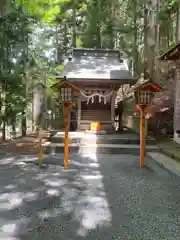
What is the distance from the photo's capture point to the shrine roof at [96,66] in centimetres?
1066

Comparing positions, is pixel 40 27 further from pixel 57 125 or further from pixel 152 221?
pixel 152 221

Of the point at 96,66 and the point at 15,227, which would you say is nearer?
the point at 15,227

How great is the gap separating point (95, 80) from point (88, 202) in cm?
726

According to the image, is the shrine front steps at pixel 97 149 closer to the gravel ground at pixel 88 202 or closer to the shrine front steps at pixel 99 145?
the shrine front steps at pixel 99 145

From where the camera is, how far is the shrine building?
1076 cm

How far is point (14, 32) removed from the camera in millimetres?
9883

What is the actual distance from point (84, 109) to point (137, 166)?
6.82 metres

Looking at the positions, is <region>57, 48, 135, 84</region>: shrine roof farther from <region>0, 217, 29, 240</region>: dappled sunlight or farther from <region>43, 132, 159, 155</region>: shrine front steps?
<region>0, 217, 29, 240</region>: dappled sunlight

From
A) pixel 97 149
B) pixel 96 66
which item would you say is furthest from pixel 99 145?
pixel 96 66

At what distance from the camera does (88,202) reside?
4.00m

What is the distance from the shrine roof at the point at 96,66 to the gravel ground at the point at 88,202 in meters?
4.98

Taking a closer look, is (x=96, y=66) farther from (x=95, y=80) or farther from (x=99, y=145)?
(x=99, y=145)

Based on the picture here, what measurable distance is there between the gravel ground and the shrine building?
498cm

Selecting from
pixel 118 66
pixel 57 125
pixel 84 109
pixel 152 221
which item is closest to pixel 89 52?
pixel 118 66
